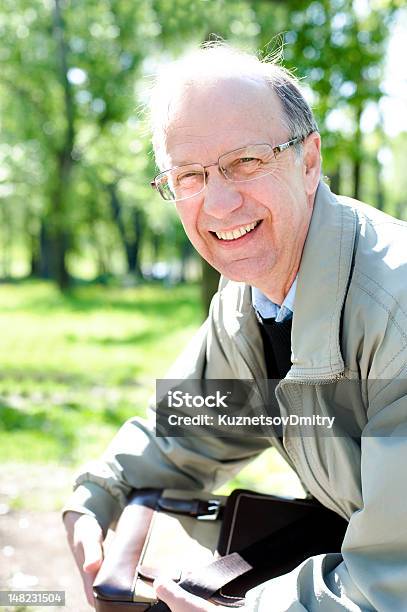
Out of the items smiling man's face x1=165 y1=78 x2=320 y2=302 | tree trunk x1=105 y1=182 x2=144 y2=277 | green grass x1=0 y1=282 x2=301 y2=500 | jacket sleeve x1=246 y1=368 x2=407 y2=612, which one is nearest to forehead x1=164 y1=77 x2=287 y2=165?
smiling man's face x1=165 y1=78 x2=320 y2=302

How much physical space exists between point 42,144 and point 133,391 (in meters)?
15.8

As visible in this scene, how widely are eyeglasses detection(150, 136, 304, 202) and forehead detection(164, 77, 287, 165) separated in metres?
0.02

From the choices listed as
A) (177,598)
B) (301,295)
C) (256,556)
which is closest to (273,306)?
(301,295)

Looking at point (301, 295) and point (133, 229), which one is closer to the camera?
point (301, 295)

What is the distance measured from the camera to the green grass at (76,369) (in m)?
5.17

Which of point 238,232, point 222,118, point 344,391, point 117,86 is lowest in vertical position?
Answer: point 117,86

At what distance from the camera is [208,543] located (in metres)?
2.04

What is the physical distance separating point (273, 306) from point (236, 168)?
44 centimetres

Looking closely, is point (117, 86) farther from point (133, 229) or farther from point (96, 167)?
point (133, 229)

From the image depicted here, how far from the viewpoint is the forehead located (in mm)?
1764

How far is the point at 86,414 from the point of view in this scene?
5.87 m

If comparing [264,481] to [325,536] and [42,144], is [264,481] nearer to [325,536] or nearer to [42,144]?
[325,536]

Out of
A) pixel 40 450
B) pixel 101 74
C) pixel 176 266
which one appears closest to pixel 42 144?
pixel 101 74

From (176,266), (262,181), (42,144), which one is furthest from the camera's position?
(176,266)
